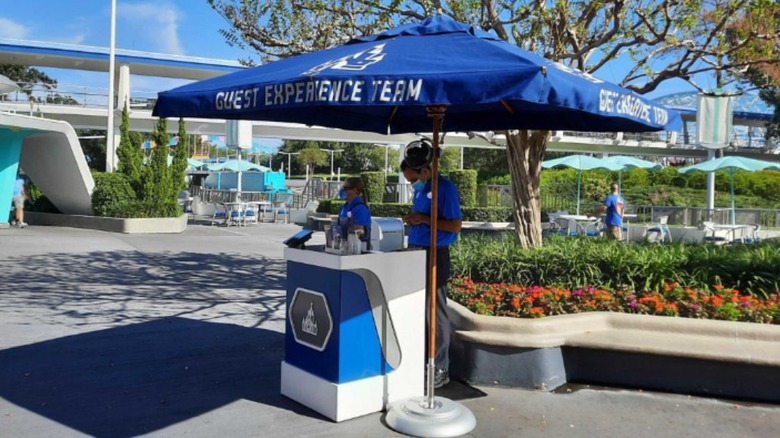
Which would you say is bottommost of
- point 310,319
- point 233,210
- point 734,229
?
point 310,319

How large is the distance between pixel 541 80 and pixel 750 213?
69.8 feet

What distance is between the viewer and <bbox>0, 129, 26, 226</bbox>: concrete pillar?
736 inches

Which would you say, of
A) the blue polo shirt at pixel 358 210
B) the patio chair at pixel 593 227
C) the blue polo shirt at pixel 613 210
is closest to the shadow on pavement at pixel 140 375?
the blue polo shirt at pixel 358 210

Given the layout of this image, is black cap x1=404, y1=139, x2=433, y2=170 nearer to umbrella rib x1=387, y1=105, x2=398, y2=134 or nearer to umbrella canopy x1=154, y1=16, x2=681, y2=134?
umbrella canopy x1=154, y1=16, x2=681, y2=134

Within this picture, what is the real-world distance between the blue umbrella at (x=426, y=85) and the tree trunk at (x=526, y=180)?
9.92 feet

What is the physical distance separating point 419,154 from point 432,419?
1.98 metres

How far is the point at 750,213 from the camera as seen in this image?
2178 cm

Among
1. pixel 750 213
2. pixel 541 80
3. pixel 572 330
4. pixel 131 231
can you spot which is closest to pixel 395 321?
pixel 572 330

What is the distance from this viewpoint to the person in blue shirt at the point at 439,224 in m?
5.22

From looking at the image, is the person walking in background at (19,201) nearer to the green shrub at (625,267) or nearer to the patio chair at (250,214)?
the patio chair at (250,214)

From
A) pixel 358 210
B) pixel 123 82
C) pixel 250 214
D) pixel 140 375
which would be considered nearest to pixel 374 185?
pixel 250 214

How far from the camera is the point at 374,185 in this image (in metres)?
26.5

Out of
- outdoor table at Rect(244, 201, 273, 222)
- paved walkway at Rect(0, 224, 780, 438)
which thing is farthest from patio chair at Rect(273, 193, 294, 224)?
paved walkway at Rect(0, 224, 780, 438)

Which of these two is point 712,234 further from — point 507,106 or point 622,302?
point 507,106
